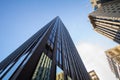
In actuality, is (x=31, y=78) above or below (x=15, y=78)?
below

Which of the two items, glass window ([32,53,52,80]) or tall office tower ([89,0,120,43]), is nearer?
glass window ([32,53,52,80])

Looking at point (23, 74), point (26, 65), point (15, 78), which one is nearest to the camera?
point (15, 78)

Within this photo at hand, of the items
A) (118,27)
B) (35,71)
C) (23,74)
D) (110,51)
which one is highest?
(23,74)

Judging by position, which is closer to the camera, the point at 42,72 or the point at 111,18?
the point at 42,72

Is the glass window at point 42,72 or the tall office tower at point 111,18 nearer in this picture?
the glass window at point 42,72

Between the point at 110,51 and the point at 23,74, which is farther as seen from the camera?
the point at 110,51

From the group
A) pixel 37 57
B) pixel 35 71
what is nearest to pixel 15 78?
pixel 35 71

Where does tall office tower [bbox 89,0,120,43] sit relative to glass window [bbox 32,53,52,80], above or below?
below

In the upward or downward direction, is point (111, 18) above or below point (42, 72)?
below

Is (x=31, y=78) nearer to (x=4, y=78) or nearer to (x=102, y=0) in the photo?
(x=4, y=78)

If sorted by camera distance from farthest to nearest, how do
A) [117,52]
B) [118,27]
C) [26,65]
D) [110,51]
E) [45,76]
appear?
[110,51] < [117,52] < [118,27] < [45,76] < [26,65]

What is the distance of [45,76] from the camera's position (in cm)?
1077

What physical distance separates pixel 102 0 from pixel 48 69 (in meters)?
55.2

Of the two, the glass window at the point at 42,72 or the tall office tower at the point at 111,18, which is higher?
the glass window at the point at 42,72
